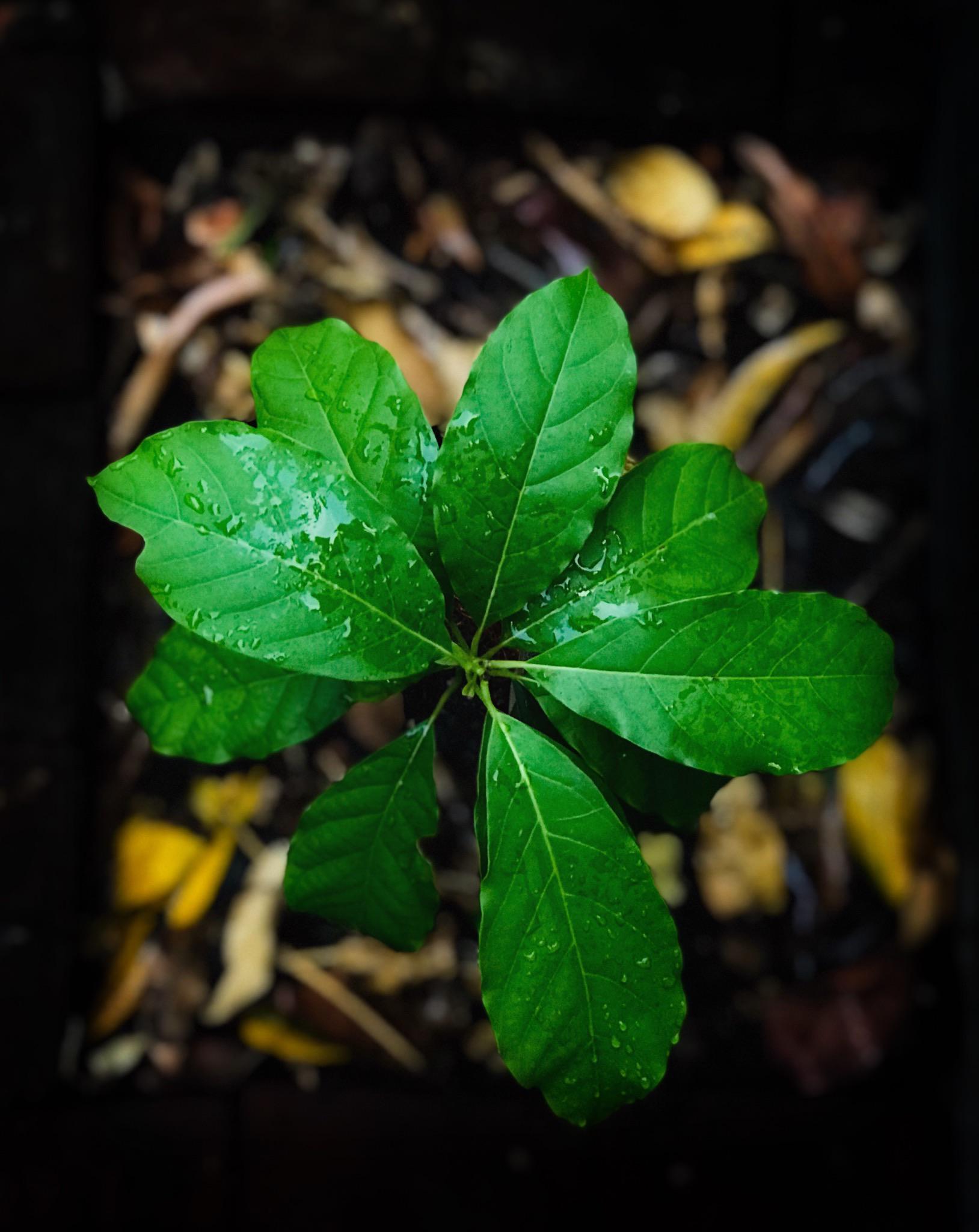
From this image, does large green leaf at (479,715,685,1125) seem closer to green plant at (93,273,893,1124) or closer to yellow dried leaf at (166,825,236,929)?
green plant at (93,273,893,1124)

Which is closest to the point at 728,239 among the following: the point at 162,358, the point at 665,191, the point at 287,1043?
the point at 665,191

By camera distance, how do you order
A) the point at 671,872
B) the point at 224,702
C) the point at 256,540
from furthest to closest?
the point at 671,872 < the point at 224,702 < the point at 256,540

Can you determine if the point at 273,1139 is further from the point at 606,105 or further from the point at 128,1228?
the point at 606,105

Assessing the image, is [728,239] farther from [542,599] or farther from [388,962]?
[388,962]

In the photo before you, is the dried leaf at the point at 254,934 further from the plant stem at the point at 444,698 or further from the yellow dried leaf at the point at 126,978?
the plant stem at the point at 444,698

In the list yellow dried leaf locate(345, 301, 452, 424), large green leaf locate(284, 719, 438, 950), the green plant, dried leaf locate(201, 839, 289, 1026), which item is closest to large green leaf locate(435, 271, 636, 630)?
the green plant

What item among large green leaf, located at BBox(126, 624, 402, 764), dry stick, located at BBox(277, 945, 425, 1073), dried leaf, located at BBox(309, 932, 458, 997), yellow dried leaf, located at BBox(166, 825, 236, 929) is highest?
large green leaf, located at BBox(126, 624, 402, 764)
